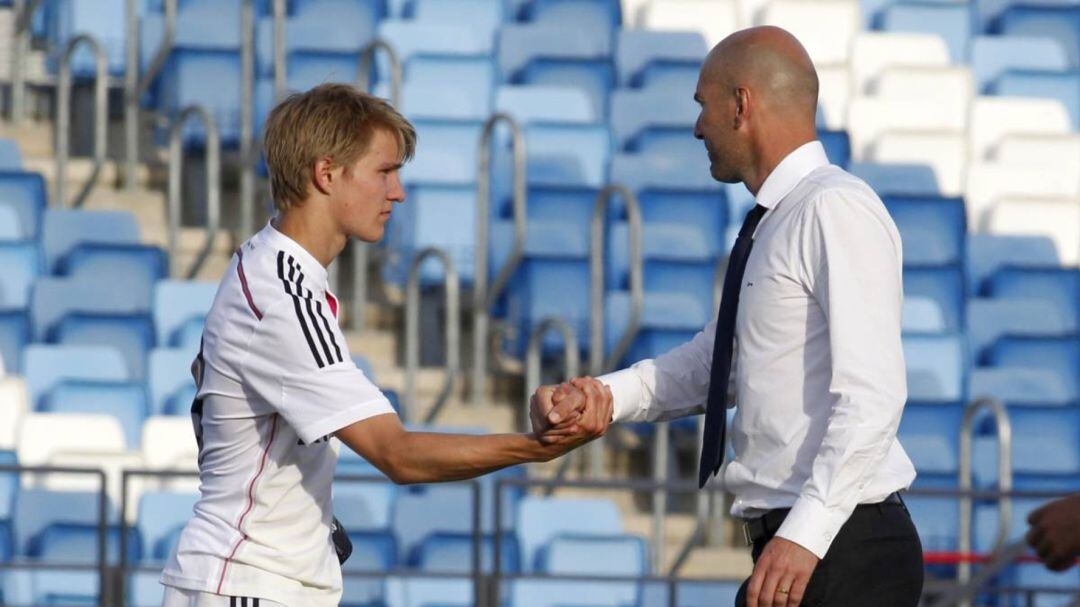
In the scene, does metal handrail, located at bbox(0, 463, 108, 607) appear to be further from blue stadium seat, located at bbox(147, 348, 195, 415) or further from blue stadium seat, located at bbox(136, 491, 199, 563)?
blue stadium seat, located at bbox(147, 348, 195, 415)

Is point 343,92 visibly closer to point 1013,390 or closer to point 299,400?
point 299,400

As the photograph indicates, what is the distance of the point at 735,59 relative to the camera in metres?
3.58

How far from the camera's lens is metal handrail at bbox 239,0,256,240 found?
8.24m

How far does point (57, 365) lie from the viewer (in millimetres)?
7660

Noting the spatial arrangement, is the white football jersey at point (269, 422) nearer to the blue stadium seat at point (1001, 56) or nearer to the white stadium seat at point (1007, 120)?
the white stadium seat at point (1007, 120)

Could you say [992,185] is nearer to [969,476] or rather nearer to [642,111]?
[642,111]

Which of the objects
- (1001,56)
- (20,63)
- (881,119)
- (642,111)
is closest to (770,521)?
(642,111)

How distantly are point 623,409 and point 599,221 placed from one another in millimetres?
3972

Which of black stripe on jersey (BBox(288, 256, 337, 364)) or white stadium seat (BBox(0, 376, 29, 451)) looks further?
white stadium seat (BBox(0, 376, 29, 451))

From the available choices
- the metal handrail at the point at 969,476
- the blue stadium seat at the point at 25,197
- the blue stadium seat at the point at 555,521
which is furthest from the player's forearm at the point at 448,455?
the blue stadium seat at the point at 25,197

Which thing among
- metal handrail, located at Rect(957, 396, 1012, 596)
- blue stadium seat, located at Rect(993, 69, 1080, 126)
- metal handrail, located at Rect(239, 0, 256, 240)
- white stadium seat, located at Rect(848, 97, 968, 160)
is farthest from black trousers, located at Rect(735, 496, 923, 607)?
blue stadium seat, located at Rect(993, 69, 1080, 126)

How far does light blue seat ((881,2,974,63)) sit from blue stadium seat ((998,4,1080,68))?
25 cm

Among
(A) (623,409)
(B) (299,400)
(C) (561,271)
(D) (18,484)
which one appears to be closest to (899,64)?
(C) (561,271)

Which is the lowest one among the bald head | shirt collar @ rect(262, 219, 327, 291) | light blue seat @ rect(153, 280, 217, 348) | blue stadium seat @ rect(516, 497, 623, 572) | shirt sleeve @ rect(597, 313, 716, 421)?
blue stadium seat @ rect(516, 497, 623, 572)
